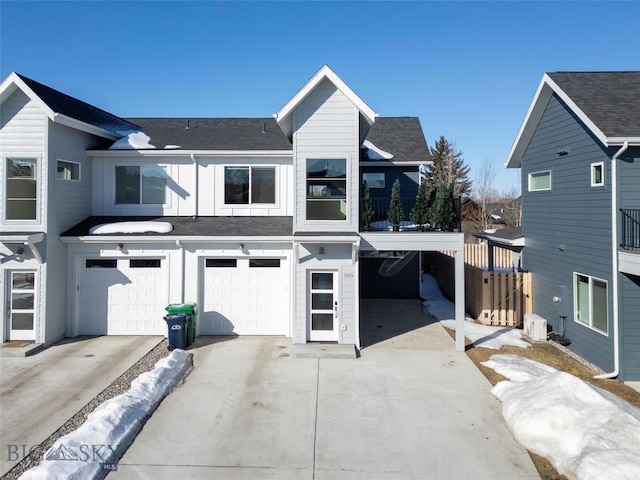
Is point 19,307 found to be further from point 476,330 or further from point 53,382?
point 476,330

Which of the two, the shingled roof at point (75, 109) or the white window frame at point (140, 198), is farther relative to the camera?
the white window frame at point (140, 198)

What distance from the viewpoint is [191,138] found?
42.3 feet

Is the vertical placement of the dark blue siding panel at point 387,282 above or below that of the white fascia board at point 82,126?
below

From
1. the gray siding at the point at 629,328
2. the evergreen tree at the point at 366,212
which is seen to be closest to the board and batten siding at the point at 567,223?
the gray siding at the point at 629,328

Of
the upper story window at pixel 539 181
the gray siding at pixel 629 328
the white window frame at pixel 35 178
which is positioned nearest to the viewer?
the gray siding at pixel 629 328

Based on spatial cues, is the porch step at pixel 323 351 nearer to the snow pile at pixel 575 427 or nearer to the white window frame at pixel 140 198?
the snow pile at pixel 575 427

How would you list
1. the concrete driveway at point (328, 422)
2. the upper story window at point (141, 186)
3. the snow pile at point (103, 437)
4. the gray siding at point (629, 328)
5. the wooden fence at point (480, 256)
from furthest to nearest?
the wooden fence at point (480, 256) < the upper story window at point (141, 186) < the gray siding at point (629, 328) < the concrete driveway at point (328, 422) < the snow pile at point (103, 437)

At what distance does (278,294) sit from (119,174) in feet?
20.2

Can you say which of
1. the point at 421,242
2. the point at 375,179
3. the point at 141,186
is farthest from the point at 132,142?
the point at 421,242

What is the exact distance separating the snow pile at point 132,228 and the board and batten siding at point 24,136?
131 cm

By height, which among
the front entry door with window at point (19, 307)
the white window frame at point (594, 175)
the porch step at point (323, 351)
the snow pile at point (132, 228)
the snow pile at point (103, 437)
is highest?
the white window frame at point (594, 175)

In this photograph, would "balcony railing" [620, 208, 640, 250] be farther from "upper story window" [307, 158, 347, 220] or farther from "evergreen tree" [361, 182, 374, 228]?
"upper story window" [307, 158, 347, 220]

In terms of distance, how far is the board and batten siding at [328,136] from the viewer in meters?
9.91

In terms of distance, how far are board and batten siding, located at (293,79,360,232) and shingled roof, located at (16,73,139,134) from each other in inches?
249
